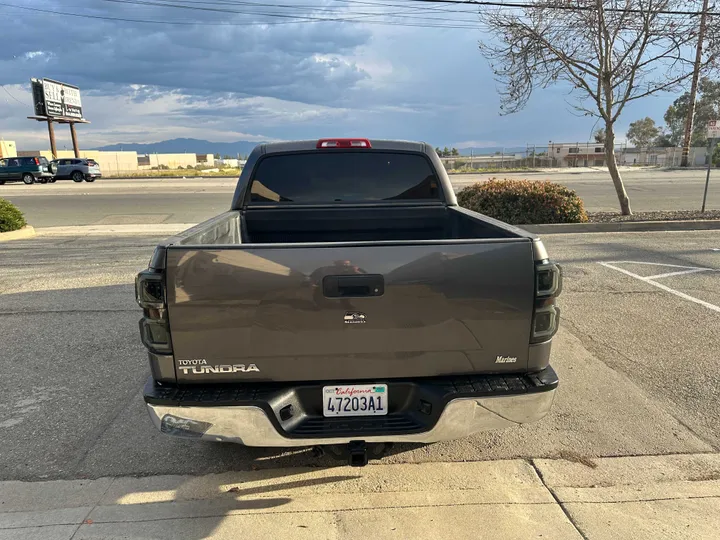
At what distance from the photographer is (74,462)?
10.2 ft

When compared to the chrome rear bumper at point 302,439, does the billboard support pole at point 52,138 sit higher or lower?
higher

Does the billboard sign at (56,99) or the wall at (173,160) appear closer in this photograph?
the billboard sign at (56,99)

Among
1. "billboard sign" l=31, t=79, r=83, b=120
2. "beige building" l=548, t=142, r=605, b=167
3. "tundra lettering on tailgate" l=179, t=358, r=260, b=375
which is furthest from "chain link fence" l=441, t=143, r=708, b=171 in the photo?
"tundra lettering on tailgate" l=179, t=358, r=260, b=375

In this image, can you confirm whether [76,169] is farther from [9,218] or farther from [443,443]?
[443,443]

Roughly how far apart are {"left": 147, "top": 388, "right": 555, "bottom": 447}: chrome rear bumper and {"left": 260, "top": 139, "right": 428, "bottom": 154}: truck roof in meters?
2.38

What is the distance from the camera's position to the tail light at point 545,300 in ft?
7.92

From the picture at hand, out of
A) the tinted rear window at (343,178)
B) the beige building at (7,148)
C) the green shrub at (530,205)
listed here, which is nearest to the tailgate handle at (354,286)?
the tinted rear window at (343,178)

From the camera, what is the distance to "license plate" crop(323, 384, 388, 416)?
247 centimetres

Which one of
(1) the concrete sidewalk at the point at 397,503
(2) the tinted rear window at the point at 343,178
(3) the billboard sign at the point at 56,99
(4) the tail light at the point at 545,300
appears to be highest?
(3) the billboard sign at the point at 56,99

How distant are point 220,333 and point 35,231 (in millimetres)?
12655

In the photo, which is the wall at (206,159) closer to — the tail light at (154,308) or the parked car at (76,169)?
the parked car at (76,169)

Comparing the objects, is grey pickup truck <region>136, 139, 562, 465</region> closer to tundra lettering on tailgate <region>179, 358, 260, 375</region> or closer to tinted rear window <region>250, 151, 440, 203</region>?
tundra lettering on tailgate <region>179, 358, 260, 375</region>

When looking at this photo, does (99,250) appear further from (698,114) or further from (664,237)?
(698,114)

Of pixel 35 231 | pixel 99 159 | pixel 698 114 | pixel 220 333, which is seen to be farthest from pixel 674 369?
pixel 99 159
